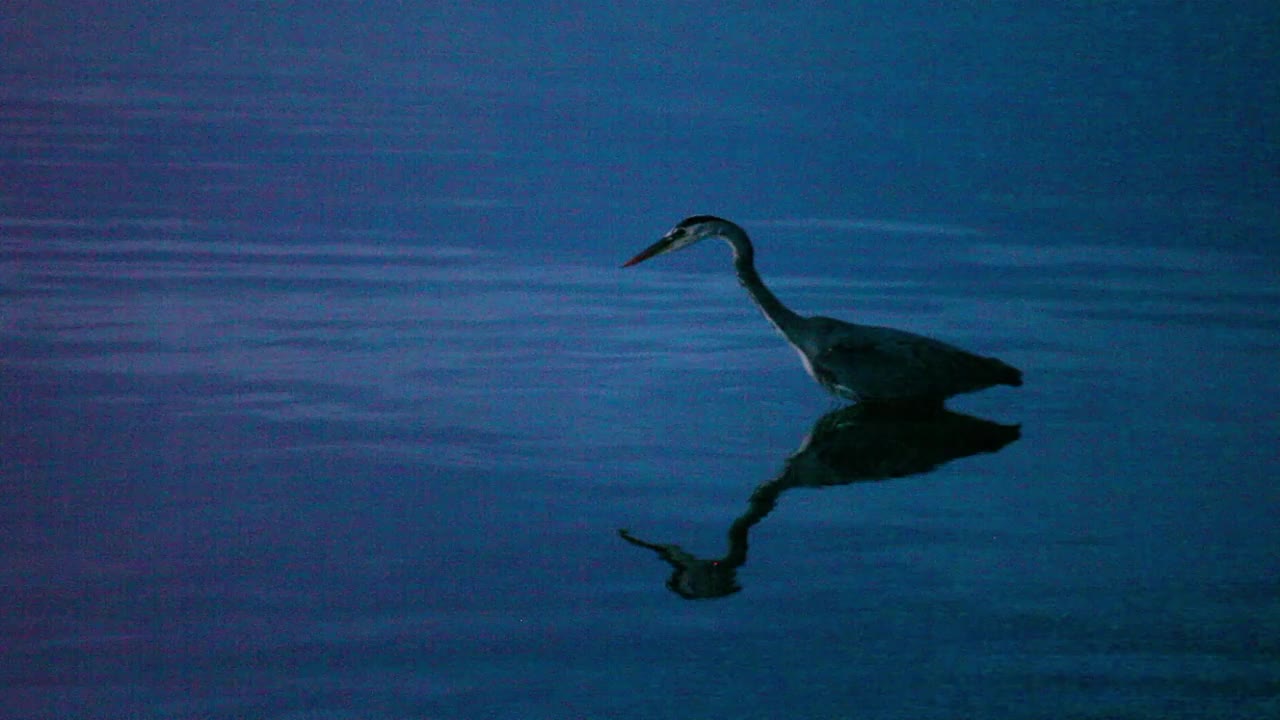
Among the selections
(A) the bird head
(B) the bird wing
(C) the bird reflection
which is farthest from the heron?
(A) the bird head

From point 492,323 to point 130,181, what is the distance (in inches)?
435

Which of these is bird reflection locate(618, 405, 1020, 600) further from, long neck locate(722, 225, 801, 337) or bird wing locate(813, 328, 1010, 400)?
long neck locate(722, 225, 801, 337)

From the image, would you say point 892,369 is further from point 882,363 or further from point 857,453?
point 857,453

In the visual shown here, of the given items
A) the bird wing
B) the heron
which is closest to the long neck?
the heron

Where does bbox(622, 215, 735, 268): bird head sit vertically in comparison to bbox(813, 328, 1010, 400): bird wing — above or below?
above

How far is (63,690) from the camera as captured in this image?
784cm

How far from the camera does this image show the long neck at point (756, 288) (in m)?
12.9

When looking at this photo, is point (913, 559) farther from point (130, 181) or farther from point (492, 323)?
point (130, 181)

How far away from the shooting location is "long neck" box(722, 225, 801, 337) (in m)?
12.9

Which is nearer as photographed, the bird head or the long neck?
the long neck

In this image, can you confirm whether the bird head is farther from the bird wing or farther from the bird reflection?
the bird reflection

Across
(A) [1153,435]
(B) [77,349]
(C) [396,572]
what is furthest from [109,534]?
(A) [1153,435]

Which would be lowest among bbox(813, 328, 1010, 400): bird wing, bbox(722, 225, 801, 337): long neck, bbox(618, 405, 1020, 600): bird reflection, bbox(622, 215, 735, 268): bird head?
bbox(618, 405, 1020, 600): bird reflection

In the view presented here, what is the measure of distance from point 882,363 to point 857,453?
98cm
